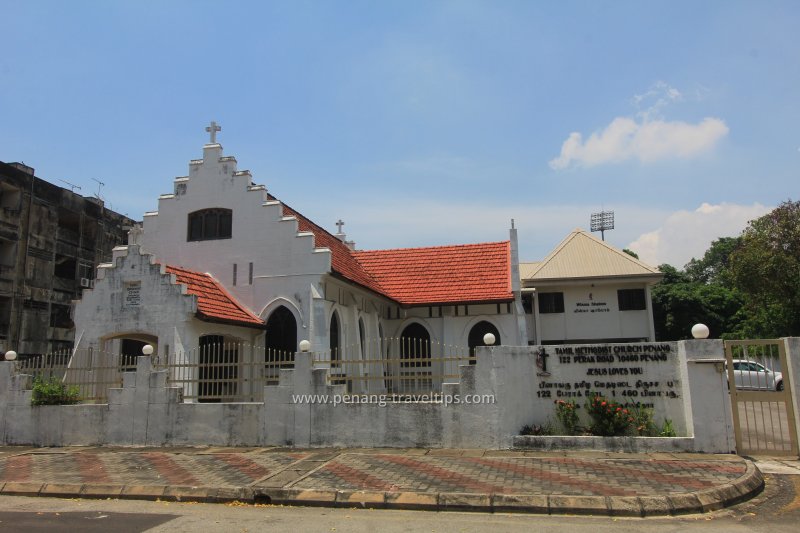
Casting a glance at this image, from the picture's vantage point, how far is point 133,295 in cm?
1566

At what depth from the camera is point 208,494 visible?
28.8 feet

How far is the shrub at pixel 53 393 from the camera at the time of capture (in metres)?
14.2

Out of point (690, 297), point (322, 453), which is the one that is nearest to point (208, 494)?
point (322, 453)

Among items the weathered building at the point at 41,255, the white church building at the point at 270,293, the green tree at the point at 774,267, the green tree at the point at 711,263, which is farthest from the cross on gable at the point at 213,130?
the green tree at the point at 711,263

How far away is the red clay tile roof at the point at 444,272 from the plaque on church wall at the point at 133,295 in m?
10.00

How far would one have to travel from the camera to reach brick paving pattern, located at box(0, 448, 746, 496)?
857cm

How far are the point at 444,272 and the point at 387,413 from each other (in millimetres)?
12514

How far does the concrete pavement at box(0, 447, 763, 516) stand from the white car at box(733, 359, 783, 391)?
168 centimetres

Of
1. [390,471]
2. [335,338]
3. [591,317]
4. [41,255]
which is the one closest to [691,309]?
[591,317]

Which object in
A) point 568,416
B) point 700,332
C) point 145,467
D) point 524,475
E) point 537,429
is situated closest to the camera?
point 524,475

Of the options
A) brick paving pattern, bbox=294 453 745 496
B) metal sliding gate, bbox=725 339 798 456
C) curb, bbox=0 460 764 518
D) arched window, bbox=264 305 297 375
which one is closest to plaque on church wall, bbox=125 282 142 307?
arched window, bbox=264 305 297 375

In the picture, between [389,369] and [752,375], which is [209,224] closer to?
[389,369]

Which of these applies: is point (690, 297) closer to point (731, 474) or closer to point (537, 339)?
point (537, 339)

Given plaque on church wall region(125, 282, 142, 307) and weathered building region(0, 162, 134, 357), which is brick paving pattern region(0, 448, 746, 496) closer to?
plaque on church wall region(125, 282, 142, 307)
